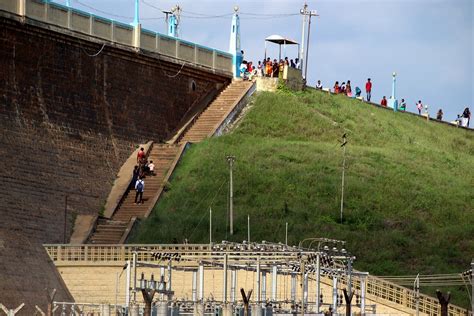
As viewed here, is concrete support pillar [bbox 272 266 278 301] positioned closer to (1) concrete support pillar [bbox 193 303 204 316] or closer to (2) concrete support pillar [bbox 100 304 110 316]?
(1) concrete support pillar [bbox 193 303 204 316]

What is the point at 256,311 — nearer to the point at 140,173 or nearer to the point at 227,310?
the point at 227,310

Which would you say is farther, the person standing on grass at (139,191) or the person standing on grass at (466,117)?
the person standing on grass at (466,117)

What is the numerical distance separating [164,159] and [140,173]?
2270mm

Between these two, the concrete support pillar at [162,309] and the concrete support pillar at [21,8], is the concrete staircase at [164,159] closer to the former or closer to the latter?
the concrete support pillar at [21,8]

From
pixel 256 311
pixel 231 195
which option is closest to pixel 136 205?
pixel 231 195

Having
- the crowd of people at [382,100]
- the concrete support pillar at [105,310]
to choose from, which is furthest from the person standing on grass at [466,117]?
the concrete support pillar at [105,310]

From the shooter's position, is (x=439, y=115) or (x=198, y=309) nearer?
(x=198, y=309)

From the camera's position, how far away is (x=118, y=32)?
233ft

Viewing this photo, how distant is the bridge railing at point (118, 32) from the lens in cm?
6581

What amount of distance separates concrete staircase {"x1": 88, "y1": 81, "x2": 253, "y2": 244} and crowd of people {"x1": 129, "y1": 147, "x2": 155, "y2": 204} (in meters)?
0.19

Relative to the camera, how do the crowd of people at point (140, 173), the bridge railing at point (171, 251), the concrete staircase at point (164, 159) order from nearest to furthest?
1. the bridge railing at point (171, 251)
2. the concrete staircase at point (164, 159)
3. the crowd of people at point (140, 173)

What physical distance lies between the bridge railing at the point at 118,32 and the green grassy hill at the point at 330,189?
2.80 meters

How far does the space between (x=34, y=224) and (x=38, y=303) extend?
4.51m

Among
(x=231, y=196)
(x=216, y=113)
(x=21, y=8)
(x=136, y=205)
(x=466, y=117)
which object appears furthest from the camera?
(x=466, y=117)
